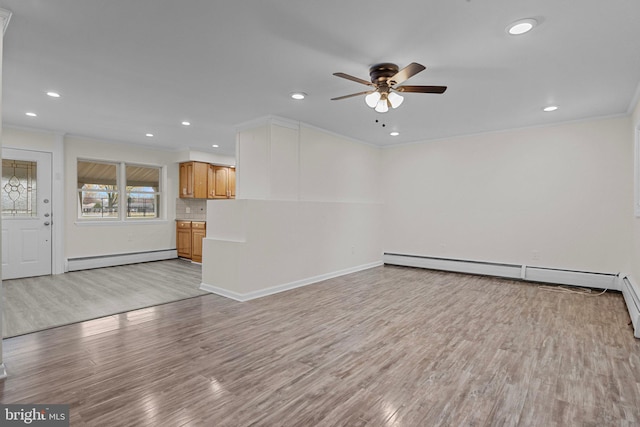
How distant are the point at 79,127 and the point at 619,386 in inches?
291

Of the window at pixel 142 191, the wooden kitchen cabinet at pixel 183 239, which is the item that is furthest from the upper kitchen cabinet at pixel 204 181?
the wooden kitchen cabinet at pixel 183 239

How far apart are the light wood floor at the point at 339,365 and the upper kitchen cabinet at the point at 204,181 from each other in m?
4.00

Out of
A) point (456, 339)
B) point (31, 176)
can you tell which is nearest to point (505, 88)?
point (456, 339)

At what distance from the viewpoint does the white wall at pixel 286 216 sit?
438cm

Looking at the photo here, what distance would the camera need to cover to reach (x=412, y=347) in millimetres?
2834

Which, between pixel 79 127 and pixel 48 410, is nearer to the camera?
pixel 48 410

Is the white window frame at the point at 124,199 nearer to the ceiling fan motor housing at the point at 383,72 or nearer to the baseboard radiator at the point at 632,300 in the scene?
the ceiling fan motor housing at the point at 383,72

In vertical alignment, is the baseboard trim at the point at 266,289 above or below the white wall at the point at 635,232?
below

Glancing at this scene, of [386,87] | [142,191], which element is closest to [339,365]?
[386,87]

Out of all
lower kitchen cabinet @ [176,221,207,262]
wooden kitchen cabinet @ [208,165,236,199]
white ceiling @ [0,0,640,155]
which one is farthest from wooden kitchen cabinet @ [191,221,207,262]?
white ceiling @ [0,0,640,155]

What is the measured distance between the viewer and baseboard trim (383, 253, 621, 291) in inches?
186

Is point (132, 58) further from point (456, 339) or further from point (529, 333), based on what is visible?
point (529, 333)

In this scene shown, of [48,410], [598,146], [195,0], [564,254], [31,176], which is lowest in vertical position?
[48,410]

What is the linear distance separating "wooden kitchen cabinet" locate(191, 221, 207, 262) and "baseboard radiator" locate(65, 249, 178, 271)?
2.51 feet
